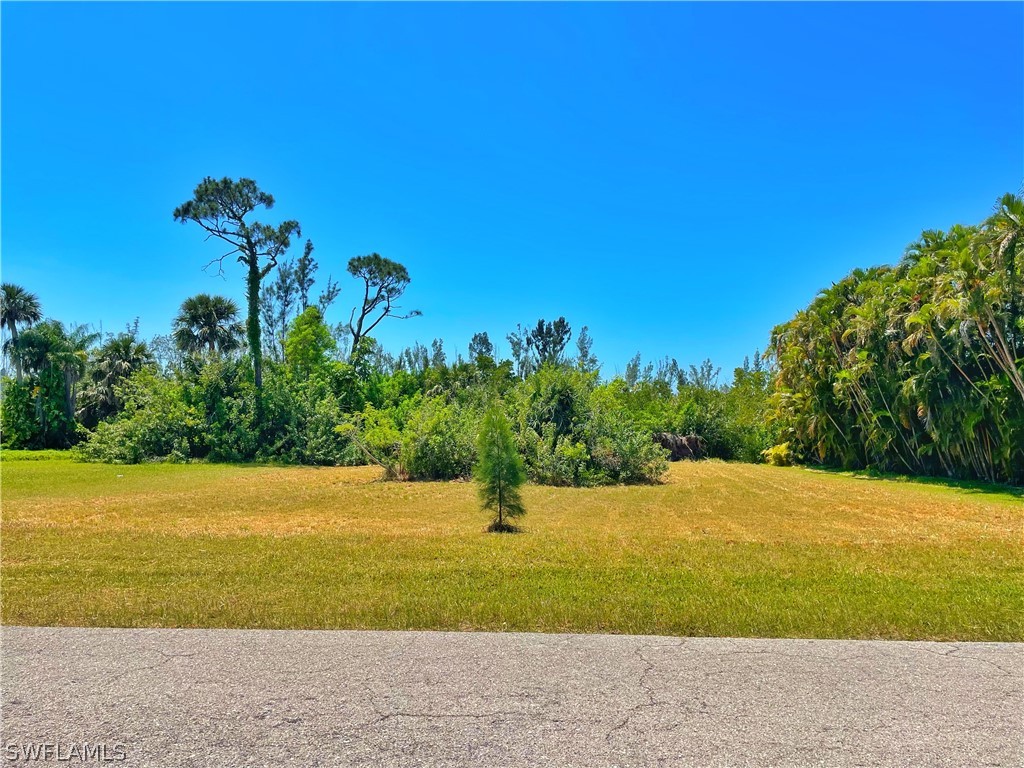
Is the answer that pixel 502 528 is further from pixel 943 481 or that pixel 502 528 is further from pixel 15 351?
pixel 15 351

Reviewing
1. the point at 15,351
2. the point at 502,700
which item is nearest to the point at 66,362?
the point at 15,351

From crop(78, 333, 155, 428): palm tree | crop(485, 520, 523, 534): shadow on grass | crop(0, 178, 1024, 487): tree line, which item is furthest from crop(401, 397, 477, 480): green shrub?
crop(78, 333, 155, 428): palm tree

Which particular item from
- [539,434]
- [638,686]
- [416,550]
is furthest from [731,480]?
[638,686]

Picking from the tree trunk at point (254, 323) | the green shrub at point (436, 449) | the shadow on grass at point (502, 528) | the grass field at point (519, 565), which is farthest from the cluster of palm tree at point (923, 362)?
the tree trunk at point (254, 323)

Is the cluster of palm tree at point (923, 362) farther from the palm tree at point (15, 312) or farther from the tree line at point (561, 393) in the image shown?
the palm tree at point (15, 312)

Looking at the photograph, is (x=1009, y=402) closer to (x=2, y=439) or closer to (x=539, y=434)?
(x=539, y=434)

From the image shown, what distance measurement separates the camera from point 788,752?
2.91 m

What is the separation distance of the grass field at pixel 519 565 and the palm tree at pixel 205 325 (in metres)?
23.3

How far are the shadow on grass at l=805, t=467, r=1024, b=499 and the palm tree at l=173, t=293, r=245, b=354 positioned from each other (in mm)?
34674

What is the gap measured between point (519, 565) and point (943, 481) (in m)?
22.2

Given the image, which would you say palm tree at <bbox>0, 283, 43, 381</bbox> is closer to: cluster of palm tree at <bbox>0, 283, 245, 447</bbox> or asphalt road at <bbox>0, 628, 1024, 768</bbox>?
cluster of palm tree at <bbox>0, 283, 245, 447</bbox>

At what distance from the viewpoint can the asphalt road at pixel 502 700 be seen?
290 centimetres

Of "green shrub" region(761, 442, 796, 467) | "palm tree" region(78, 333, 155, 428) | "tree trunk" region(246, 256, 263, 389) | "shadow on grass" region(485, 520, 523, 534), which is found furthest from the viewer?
"palm tree" region(78, 333, 155, 428)

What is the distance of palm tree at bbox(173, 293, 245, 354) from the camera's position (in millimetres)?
36500
